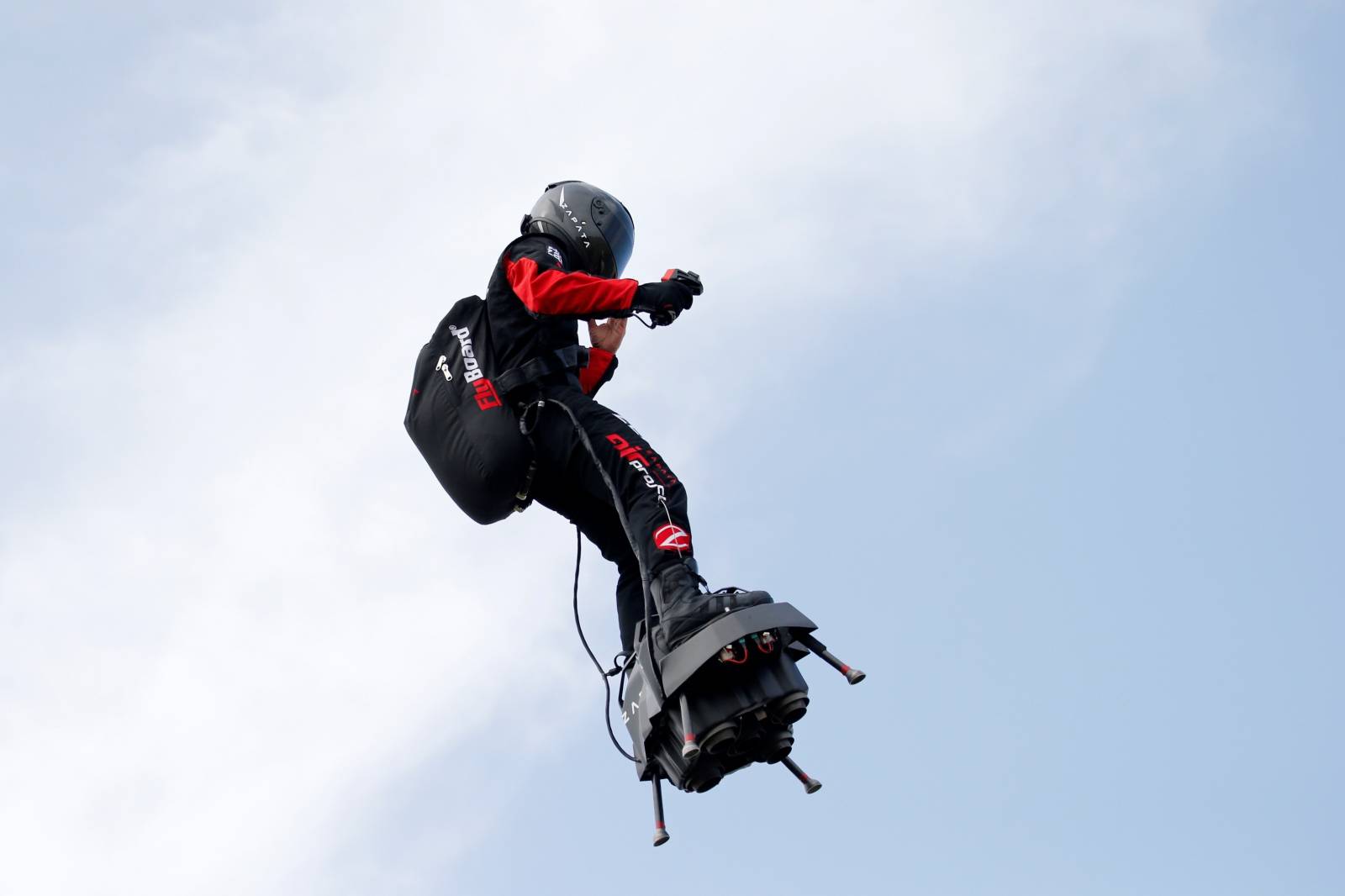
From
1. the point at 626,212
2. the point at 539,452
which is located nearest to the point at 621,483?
the point at 539,452

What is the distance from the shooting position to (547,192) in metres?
8.37

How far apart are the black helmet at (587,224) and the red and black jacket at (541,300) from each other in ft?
0.50

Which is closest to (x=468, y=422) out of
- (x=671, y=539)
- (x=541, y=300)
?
(x=541, y=300)

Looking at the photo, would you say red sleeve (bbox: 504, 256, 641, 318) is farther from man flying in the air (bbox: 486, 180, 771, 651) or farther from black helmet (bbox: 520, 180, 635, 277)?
black helmet (bbox: 520, 180, 635, 277)

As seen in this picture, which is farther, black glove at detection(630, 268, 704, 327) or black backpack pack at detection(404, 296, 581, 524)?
black backpack pack at detection(404, 296, 581, 524)

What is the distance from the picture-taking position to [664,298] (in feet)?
22.8

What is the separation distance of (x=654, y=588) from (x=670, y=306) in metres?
1.38

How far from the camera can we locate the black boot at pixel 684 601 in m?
6.50

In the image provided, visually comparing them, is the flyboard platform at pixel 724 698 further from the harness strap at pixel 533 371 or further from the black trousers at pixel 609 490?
the harness strap at pixel 533 371

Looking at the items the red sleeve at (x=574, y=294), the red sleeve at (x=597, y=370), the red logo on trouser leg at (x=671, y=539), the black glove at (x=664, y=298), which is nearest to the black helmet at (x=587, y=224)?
the red sleeve at (x=597, y=370)

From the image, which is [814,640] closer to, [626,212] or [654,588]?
[654,588]

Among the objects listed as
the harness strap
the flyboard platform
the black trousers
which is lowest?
the flyboard platform

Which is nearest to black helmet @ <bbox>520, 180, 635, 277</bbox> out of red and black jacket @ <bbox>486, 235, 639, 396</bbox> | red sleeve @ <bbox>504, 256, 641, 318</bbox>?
red and black jacket @ <bbox>486, 235, 639, 396</bbox>

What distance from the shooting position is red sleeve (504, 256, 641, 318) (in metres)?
7.05
